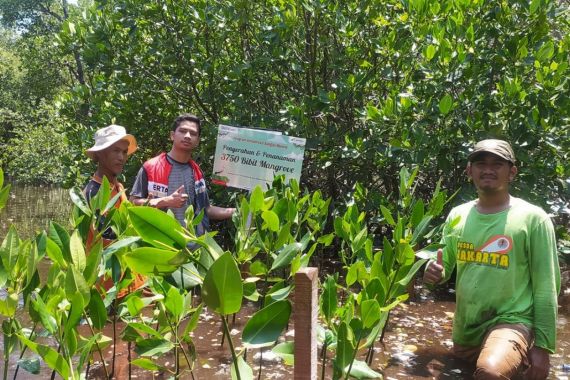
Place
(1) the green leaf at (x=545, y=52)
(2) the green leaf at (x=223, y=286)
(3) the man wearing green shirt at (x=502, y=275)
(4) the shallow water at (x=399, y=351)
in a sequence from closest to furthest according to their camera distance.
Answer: (2) the green leaf at (x=223, y=286) < (3) the man wearing green shirt at (x=502, y=275) < (4) the shallow water at (x=399, y=351) < (1) the green leaf at (x=545, y=52)

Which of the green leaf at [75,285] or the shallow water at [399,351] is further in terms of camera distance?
the shallow water at [399,351]

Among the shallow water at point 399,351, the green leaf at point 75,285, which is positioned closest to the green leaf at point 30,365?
the green leaf at point 75,285

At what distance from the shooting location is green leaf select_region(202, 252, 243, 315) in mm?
1362

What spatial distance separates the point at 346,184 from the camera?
593 cm

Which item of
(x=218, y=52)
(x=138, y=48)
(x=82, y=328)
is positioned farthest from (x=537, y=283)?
(x=138, y=48)

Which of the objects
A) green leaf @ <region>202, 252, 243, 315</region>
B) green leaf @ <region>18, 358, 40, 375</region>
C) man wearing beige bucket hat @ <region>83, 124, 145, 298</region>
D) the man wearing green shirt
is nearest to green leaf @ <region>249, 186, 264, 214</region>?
green leaf @ <region>202, 252, 243, 315</region>

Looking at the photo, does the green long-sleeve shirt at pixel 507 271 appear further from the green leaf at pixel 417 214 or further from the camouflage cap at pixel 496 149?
the green leaf at pixel 417 214

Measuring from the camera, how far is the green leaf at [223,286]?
136cm

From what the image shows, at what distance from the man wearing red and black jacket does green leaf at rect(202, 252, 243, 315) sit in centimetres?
232

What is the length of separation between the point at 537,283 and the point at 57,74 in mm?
23271

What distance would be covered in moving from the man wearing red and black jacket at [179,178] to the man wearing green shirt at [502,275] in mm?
1595

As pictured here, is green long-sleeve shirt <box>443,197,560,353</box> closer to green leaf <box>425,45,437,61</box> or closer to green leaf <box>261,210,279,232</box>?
green leaf <box>261,210,279,232</box>

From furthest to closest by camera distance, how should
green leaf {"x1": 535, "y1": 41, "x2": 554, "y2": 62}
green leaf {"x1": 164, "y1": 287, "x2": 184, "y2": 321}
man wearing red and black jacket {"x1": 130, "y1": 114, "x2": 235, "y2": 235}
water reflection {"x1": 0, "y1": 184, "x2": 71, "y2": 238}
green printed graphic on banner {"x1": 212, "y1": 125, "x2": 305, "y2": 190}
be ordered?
water reflection {"x1": 0, "y1": 184, "x2": 71, "y2": 238}
green printed graphic on banner {"x1": 212, "y1": 125, "x2": 305, "y2": 190}
green leaf {"x1": 535, "y1": 41, "x2": 554, "y2": 62}
man wearing red and black jacket {"x1": 130, "y1": 114, "x2": 235, "y2": 235}
green leaf {"x1": 164, "y1": 287, "x2": 184, "y2": 321}

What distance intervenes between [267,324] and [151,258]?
1.21 feet
